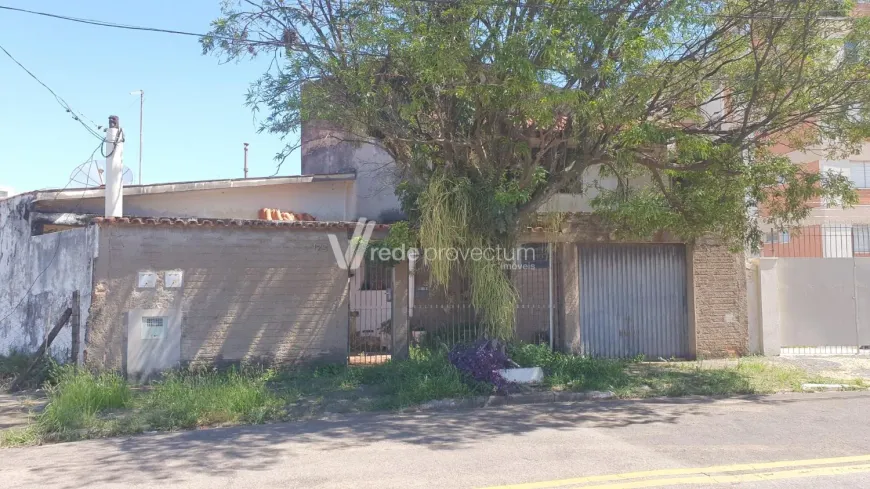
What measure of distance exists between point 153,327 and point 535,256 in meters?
6.91

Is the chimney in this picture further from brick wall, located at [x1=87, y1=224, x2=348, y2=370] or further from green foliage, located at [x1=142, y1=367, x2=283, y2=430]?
→ green foliage, located at [x1=142, y1=367, x2=283, y2=430]

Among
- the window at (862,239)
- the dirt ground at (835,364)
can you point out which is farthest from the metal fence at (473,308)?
the window at (862,239)

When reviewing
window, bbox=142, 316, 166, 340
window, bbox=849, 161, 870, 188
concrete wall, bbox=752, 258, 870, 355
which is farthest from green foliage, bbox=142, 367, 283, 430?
window, bbox=849, 161, 870, 188

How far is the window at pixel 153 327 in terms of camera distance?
10.5 m

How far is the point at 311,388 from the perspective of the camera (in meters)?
10.0

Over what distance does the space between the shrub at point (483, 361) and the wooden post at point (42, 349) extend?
6020mm

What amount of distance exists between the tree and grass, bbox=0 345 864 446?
154 cm

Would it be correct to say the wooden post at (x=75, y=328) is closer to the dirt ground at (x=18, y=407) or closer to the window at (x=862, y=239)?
the dirt ground at (x=18, y=407)

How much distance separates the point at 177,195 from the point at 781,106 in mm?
11275

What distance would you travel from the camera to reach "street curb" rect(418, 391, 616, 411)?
9188mm

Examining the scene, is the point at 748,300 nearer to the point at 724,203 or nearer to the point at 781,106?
the point at 724,203

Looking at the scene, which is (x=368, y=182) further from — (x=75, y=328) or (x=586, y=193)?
(x=75, y=328)

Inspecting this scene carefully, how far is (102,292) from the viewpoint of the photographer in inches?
403
